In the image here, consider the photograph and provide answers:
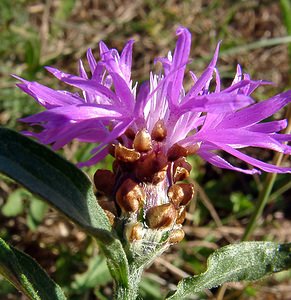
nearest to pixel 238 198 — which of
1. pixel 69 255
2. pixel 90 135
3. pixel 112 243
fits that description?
pixel 69 255

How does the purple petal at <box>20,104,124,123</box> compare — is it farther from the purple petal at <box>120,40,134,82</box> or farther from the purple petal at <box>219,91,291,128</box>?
the purple petal at <box>219,91,291,128</box>

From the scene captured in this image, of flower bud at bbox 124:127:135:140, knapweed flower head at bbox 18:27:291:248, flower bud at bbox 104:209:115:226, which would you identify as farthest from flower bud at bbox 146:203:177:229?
flower bud at bbox 124:127:135:140

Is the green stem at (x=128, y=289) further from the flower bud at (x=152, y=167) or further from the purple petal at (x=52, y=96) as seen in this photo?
the purple petal at (x=52, y=96)

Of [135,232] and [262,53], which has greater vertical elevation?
[262,53]

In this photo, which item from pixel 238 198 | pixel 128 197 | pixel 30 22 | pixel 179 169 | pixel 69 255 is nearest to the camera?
pixel 128 197

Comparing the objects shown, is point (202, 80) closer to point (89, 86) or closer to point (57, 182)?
point (89, 86)

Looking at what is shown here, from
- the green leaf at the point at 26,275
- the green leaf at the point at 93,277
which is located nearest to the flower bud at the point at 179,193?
the green leaf at the point at 26,275

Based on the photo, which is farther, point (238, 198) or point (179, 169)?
point (238, 198)

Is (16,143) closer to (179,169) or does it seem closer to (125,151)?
(125,151)
